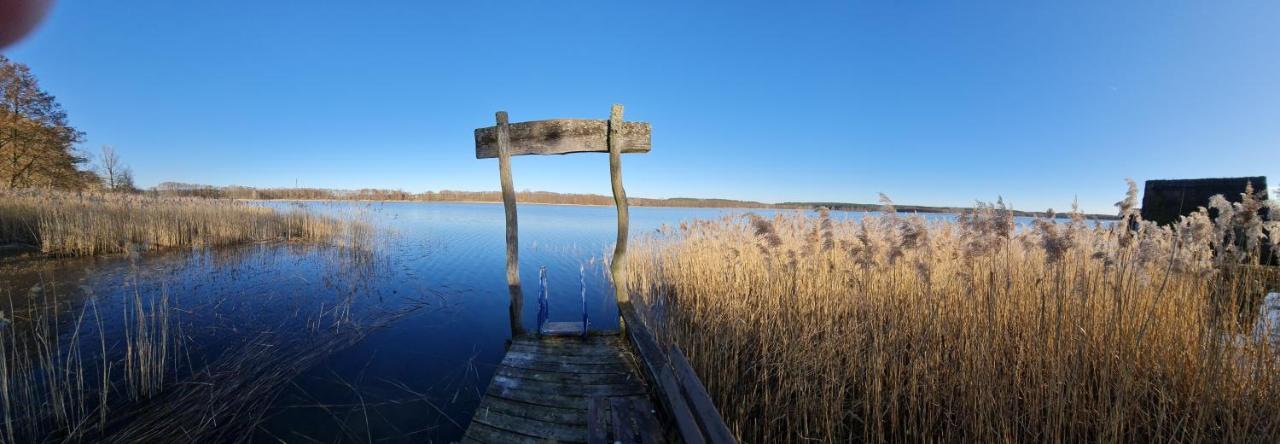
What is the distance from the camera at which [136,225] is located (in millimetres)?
11500

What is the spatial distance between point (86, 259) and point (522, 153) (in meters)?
13.2

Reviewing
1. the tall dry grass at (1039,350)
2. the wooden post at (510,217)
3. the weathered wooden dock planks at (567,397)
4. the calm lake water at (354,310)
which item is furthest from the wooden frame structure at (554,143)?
the tall dry grass at (1039,350)

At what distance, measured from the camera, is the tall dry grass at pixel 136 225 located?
1009 cm

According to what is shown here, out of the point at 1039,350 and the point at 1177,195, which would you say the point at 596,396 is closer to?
the point at 1039,350

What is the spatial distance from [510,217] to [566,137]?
121 cm

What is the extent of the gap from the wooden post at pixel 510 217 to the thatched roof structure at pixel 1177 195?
9.43m

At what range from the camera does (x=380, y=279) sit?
9.47m

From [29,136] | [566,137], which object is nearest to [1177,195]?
[566,137]

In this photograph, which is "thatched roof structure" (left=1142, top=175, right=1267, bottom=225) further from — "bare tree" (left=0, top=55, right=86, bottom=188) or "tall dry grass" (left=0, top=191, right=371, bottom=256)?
"bare tree" (left=0, top=55, right=86, bottom=188)

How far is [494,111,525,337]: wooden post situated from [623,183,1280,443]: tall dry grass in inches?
74.6

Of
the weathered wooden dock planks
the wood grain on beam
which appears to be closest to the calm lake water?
the weathered wooden dock planks

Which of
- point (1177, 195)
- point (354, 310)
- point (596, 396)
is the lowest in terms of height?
point (354, 310)

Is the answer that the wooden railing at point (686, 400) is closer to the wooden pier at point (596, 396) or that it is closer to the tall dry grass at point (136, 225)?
the wooden pier at point (596, 396)

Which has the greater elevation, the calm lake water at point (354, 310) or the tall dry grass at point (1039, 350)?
the tall dry grass at point (1039, 350)
